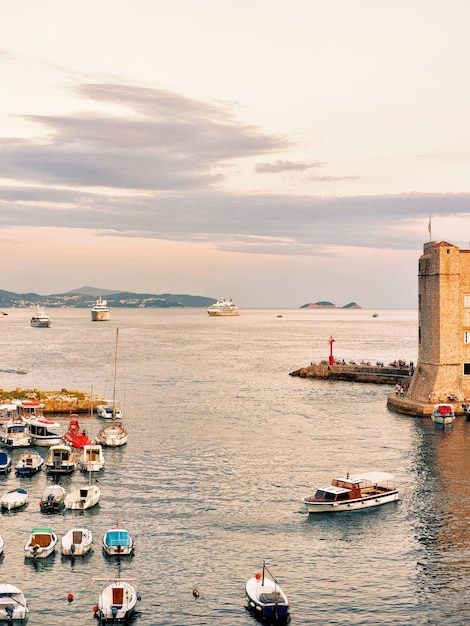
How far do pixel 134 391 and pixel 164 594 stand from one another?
233 feet

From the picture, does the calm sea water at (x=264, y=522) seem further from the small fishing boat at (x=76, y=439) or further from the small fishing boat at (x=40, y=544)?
the small fishing boat at (x=76, y=439)

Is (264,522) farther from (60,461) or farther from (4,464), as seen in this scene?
(4,464)

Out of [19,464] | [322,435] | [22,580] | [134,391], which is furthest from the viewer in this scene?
[134,391]

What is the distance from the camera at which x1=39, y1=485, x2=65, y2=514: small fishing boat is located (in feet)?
155

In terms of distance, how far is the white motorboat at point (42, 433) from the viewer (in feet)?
221

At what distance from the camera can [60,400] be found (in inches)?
3460

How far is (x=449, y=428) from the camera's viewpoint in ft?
245

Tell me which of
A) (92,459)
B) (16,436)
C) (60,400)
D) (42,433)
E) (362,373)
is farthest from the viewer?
(362,373)

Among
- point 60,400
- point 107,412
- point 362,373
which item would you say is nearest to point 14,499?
point 107,412

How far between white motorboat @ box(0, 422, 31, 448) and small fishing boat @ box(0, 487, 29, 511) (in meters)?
18.5

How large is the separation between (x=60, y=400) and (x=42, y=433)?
19704 millimetres

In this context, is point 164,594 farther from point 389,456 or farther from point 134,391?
point 134,391

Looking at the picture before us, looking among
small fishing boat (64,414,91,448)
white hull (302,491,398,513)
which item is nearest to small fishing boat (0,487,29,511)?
small fishing boat (64,414,91,448)

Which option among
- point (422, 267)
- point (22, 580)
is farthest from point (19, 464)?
point (422, 267)
